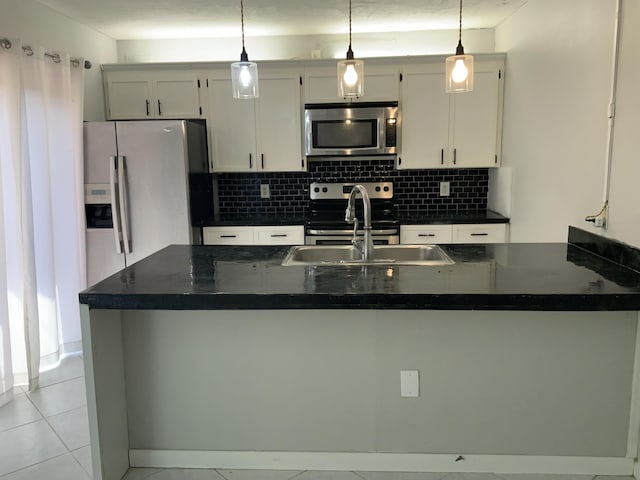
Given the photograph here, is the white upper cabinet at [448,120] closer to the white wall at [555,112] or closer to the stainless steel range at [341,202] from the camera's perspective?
the white wall at [555,112]

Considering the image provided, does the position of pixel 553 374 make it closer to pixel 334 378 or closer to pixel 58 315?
pixel 334 378

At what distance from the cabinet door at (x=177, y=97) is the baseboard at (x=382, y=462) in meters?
2.80

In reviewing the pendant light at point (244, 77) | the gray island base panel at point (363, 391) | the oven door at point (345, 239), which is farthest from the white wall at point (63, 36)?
the gray island base panel at point (363, 391)

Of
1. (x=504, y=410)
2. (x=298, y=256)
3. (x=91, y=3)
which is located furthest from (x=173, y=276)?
(x=91, y=3)

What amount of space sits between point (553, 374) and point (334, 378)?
0.87 meters

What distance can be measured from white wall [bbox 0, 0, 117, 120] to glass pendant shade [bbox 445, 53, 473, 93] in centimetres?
258

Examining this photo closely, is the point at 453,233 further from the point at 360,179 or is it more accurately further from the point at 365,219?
the point at 365,219

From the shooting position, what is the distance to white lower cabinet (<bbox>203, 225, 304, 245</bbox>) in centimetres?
401

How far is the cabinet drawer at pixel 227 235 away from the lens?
157 inches

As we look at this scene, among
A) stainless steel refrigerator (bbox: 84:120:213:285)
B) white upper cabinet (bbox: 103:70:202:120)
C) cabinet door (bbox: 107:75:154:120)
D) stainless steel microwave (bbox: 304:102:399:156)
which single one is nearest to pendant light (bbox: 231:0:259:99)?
stainless steel refrigerator (bbox: 84:120:213:285)

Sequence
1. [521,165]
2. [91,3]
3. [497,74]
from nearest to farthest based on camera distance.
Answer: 1. [91,3]
2. [521,165]
3. [497,74]

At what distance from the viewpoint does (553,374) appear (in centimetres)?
198

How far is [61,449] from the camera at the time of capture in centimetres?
237

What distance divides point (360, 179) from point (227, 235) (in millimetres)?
1305
